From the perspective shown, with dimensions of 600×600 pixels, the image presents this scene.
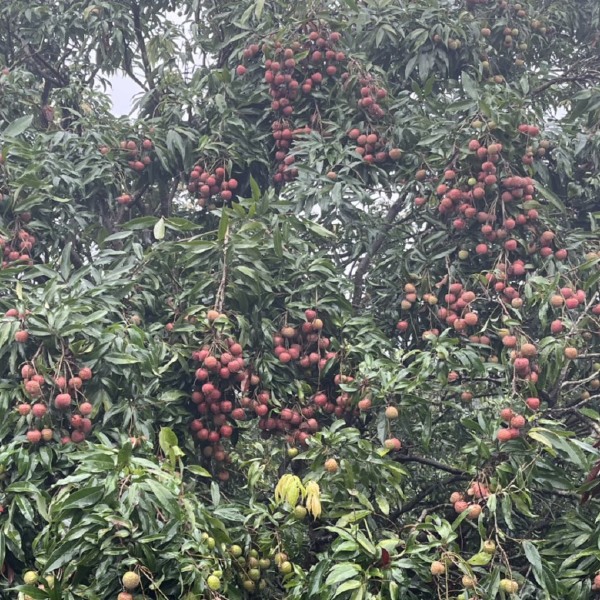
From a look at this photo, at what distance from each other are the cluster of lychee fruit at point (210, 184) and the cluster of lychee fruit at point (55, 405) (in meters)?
1.40

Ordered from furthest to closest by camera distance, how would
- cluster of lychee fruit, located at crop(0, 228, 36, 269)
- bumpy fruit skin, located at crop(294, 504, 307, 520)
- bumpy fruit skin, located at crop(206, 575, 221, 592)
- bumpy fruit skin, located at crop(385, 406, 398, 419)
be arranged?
cluster of lychee fruit, located at crop(0, 228, 36, 269) → bumpy fruit skin, located at crop(385, 406, 398, 419) → bumpy fruit skin, located at crop(294, 504, 307, 520) → bumpy fruit skin, located at crop(206, 575, 221, 592)

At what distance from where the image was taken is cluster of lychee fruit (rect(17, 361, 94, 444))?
272cm

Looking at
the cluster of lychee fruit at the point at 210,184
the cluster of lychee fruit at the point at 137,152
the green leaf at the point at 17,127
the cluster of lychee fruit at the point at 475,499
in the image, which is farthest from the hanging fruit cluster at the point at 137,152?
the cluster of lychee fruit at the point at 475,499

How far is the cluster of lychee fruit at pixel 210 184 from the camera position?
4008 millimetres

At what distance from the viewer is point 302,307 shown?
3311mm

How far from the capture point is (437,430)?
11.9 ft

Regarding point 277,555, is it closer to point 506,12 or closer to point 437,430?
point 437,430

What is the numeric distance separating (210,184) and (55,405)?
5.09 feet

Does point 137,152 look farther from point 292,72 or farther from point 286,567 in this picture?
point 286,567

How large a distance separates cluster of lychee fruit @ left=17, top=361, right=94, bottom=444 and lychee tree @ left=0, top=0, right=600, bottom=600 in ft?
0.04

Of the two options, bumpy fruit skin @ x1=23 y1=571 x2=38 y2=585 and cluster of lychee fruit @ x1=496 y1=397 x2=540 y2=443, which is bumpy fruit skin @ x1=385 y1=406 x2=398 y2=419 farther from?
bumpy fruit skin @ x1=23 y1=571 x2=38 y2=585

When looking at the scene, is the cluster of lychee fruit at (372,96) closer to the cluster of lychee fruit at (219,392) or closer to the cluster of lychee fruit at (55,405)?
the cluster of lychee fruit at (219,392)

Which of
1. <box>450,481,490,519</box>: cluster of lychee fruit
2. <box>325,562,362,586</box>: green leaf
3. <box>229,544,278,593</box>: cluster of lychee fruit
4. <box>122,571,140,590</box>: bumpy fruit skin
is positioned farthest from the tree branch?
<box>122,571,140,590</box>: bumpy fruit skin

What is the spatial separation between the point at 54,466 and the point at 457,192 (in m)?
1.93
